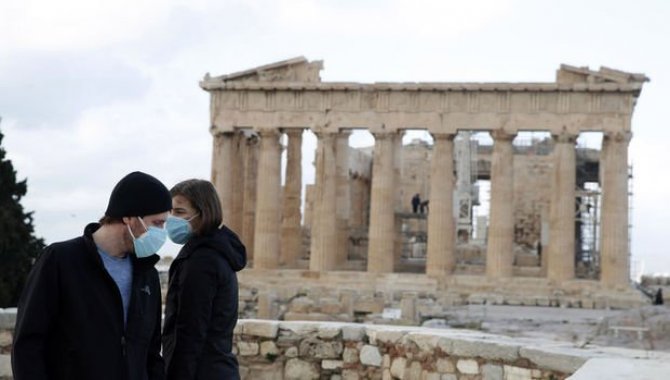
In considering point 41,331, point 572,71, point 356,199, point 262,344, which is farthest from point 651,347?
point 356,199

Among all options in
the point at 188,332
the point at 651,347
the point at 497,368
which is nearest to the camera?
the point at 188,332

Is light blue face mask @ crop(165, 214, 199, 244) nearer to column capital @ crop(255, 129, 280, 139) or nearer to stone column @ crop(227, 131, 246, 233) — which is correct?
column capital @ crop(255, 129, 280, 139)

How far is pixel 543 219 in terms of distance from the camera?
160 ft

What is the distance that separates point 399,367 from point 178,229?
490 centimetres

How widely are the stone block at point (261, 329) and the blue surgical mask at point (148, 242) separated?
584 centimetres

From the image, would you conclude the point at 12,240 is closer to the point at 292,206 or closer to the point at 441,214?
the point at 292,206

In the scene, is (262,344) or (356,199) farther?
(356,199)

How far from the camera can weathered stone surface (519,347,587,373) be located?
9.16 m

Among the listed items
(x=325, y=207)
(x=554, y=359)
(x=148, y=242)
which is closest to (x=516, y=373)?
(x=554, y=359)

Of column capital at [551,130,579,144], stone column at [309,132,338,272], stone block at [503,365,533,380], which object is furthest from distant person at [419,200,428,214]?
stone block at [503,365,533,380]

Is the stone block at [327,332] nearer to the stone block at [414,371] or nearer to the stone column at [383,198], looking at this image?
the stone block at [414,371]

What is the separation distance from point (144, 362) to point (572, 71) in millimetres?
37345

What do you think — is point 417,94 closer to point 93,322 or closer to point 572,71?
point 572,71

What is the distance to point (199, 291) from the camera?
6.53m
